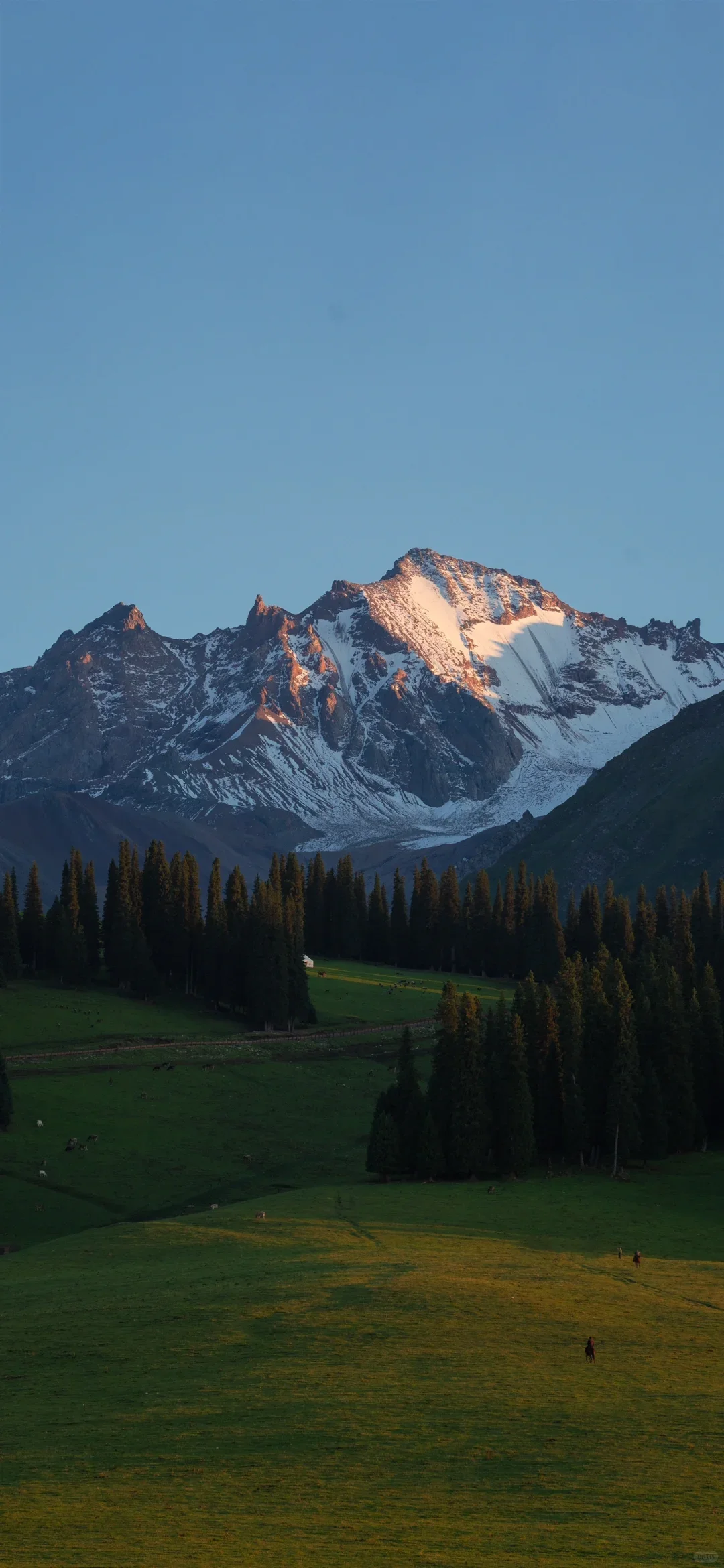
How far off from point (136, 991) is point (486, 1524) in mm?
135120

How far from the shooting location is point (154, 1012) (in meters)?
157

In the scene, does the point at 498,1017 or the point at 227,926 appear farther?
the point at 227,926

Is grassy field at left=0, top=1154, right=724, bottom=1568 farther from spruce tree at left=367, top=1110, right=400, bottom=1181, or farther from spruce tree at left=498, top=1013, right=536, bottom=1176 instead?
spruce tree at left=498, top=1013, right=536, bottom=1176

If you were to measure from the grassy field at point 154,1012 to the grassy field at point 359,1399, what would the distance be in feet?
212

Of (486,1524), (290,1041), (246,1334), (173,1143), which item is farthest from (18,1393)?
(290,1041)

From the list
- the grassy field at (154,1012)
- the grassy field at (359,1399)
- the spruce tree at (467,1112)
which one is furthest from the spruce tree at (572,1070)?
the grassy field at (154,1012)

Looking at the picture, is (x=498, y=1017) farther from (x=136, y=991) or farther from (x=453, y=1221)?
(x=136, y=991)

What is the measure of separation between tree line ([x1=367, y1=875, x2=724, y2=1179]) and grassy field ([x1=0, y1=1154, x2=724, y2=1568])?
2200 cm

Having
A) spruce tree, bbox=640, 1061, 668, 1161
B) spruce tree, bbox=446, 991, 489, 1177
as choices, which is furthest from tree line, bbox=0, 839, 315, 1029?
spruce tree, bbox=640, 1061, 668, 1161

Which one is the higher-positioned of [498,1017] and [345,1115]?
[498,1017]

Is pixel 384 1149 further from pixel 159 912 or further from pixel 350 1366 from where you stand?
pixel 159 912

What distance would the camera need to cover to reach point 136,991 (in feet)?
546

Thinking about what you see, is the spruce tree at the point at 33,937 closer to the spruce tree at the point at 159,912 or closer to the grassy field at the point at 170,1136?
the spruce tree at the point at 159,912

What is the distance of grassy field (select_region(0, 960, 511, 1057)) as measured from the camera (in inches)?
5477
